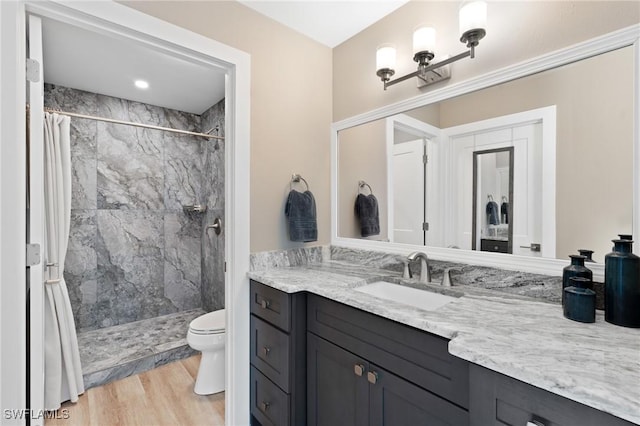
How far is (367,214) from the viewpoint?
191 cm

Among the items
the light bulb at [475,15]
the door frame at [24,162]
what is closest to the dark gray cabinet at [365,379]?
the door frame at [24,162]

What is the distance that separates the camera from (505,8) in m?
1.27

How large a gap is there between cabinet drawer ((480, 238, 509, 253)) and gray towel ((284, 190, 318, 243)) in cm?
91

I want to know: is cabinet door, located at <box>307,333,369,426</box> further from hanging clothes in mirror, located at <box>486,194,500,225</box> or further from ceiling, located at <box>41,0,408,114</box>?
ceiling, located at <box>41,0,408,114</box>

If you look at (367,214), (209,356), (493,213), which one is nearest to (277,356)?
(209,356)

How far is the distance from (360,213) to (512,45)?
3.71 feet

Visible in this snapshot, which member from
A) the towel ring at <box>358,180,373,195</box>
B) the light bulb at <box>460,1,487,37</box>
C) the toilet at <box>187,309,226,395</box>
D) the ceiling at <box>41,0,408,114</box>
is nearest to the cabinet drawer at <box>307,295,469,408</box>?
the towel ring at <box>358,180,373,195</box>

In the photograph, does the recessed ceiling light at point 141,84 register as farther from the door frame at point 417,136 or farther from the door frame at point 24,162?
the door frame at point 417,136

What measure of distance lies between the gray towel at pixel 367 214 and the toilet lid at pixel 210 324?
3.86 ft

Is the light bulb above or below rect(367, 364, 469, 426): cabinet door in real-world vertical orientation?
above

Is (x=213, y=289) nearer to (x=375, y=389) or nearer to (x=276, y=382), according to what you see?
(x=276, y=382)

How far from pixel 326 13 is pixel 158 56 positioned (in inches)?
46.4

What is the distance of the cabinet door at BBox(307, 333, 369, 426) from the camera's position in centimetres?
114

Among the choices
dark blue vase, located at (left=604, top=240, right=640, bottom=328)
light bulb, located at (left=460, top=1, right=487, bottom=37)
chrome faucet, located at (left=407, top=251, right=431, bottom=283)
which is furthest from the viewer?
chrome faucet, located at (left=407, top=251, right=431, bottom=283)
